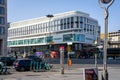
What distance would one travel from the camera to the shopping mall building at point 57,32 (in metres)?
133

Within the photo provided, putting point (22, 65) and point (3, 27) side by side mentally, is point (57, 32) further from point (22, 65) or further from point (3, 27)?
point (22, 65)

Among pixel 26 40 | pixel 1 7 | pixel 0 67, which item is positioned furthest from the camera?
pixel 26 40

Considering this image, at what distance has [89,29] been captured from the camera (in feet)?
468

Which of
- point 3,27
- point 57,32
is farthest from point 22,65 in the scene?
point 57,32

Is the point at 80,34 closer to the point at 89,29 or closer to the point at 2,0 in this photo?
the point at 89,29

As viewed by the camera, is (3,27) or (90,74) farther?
(3,27)

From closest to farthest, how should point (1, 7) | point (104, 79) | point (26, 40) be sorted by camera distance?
point (104, 79) < point (1, 7) < point (26, 40)

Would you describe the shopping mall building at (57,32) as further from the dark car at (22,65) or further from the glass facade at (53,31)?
the dark car at (22,65)

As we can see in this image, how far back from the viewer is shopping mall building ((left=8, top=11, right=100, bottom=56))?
133250 millimetres

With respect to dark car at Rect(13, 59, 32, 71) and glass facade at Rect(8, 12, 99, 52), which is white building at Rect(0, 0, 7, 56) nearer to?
glass facade at Rect(8, 12, 99, 52)

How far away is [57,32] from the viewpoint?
144 metres

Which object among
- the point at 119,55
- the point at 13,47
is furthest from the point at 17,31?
the point at 119,55

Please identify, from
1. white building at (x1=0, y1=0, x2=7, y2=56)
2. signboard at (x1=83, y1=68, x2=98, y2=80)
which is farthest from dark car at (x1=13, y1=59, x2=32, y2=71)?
white building at (x1=0, y1=0, x2=7, y2=56)

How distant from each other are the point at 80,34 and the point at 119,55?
1845cm
